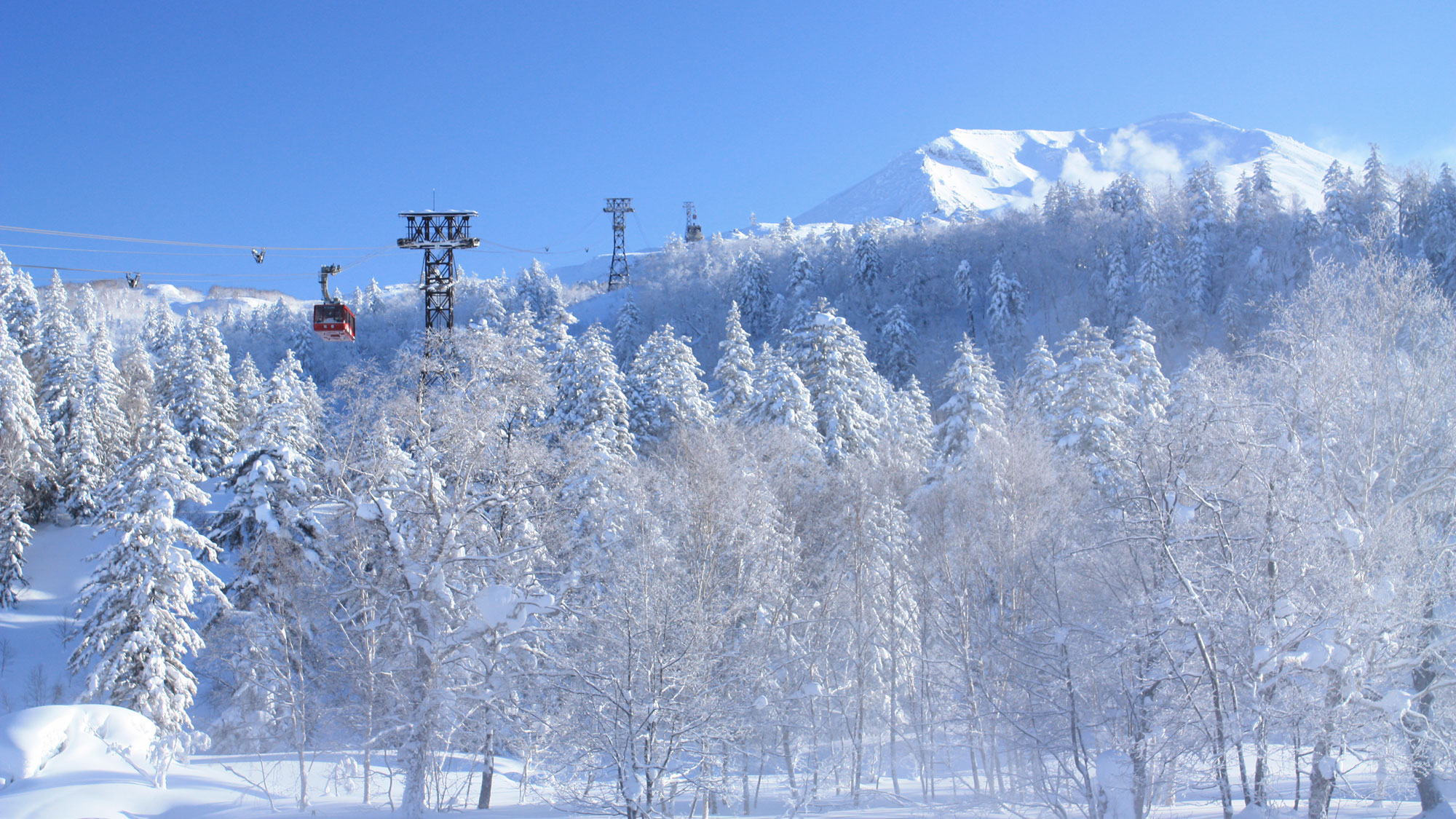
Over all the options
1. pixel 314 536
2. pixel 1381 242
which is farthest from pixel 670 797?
pixel 1381 242

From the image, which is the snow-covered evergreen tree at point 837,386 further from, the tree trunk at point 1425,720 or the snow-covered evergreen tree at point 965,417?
the tree trunk at point 1425,720

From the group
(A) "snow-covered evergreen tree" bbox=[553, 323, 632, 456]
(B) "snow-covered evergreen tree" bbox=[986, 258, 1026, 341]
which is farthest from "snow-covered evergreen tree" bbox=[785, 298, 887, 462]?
(B) "snow-covered evergreen tree" bbox=[986, 258, 1026, 341]

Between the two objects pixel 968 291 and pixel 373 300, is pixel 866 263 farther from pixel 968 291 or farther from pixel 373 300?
pixel 373 300

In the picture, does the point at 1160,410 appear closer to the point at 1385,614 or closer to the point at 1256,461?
the point at 1256,461

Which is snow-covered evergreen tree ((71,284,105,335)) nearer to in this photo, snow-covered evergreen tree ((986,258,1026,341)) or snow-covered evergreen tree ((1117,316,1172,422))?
snow-covered evergreen tree ((1117,316,1172,422))

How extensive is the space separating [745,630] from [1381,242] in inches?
693

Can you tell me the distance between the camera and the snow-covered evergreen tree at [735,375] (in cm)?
3425

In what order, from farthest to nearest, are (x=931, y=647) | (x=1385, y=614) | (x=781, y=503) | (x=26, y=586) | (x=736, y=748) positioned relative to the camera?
(x=26, y=586) → (x=931, y=647) → (x=781, y=503) → (x=736, y=748) → (x=1385, y=614)

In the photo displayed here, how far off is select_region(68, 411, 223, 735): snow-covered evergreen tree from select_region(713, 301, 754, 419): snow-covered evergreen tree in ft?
62.3

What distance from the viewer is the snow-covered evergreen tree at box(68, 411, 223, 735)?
73.4 feet

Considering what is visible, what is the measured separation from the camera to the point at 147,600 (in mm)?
22625

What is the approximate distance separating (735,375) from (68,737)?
2454 centimetres

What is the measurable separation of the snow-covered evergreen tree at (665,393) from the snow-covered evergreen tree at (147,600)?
1682cm

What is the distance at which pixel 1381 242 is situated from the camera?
16547 mm
